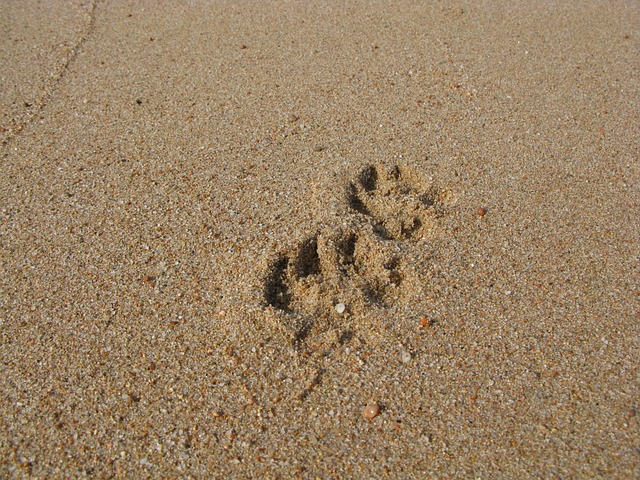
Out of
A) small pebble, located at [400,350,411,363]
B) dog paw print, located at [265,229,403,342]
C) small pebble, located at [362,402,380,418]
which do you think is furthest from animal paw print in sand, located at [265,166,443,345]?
small pebble, located at [362,402,380,418]

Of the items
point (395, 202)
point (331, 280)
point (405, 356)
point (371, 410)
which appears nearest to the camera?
point (371, 410)

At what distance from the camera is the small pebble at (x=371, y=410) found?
5.65ft

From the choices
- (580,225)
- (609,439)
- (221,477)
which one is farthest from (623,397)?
(221,477)

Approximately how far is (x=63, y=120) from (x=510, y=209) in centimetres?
218

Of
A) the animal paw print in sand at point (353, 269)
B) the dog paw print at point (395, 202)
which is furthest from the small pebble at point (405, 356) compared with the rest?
the dog paw print at point (395, 202)

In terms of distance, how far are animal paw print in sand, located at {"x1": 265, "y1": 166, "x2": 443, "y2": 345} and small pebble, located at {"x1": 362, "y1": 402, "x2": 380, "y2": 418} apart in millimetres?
265

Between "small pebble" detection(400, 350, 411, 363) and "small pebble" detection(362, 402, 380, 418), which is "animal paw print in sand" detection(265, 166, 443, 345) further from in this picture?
"small pebble" detection(362, 402, 380, 418)

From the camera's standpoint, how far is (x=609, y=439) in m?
1.66

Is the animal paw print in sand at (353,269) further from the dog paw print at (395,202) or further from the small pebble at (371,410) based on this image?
the small pebble at (371,410)

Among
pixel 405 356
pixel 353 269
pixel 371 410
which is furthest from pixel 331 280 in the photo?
pixel 371 410

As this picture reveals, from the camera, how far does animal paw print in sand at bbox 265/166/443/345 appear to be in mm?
1980

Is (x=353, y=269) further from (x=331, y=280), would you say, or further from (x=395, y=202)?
(x=395, y=202)

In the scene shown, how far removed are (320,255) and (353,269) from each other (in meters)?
0.13

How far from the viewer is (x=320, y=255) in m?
2.16
